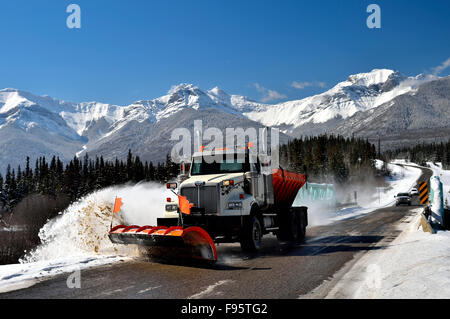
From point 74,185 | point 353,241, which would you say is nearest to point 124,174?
point 74,185

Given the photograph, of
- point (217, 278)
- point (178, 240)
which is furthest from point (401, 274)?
point (178, 240)

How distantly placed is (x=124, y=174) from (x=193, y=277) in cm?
10000

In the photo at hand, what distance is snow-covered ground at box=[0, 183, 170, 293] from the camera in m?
8.17

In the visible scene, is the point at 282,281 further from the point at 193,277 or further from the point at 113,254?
the point at 113,254

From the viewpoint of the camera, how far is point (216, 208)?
10227mm

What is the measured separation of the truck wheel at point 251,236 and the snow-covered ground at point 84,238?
300 centimetres

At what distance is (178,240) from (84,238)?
15.2 feet

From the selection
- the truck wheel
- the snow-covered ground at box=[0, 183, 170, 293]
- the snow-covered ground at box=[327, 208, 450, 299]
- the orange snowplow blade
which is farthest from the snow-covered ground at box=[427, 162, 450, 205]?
the orange snowplow blade

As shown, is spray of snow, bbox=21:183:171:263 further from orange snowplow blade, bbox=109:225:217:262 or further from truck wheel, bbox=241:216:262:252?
truck wheel, bbox=241:216:262:252

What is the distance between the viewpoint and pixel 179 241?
28.1 feet

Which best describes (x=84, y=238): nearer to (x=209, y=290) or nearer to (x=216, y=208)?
(x=216, y=208)

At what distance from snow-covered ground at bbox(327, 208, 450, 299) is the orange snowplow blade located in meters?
3.18

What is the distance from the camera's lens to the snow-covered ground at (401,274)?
605 centimetres

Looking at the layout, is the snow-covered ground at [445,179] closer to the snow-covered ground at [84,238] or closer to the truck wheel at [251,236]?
the truck wheel at [251,236]
